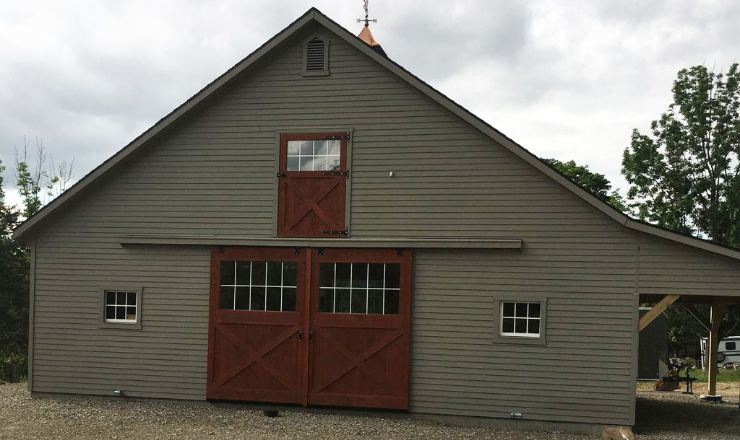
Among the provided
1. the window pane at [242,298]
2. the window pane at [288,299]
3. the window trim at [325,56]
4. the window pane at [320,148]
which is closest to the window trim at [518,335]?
the window pane at [288,299]

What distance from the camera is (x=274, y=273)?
12648mm

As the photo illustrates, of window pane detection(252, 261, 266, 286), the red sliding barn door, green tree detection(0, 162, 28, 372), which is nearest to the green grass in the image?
the red sliding barn door

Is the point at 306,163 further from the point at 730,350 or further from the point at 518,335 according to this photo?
the point at 730,350

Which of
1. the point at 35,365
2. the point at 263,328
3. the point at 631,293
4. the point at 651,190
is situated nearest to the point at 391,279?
the point at 263,328

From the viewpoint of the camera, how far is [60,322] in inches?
530

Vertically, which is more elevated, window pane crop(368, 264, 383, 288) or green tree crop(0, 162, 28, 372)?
window pane crop(368, 264, 383, 288)

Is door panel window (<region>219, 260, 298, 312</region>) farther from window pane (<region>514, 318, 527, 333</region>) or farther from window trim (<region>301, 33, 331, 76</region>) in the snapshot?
window pane (<region>514, 318, 527, 333</region>)

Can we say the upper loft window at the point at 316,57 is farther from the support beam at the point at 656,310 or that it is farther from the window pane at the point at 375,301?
the support beam at the point at 656,310

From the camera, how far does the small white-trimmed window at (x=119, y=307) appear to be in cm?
1321

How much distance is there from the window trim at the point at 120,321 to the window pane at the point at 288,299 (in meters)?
2.71

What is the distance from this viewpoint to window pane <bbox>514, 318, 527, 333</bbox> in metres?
11.8

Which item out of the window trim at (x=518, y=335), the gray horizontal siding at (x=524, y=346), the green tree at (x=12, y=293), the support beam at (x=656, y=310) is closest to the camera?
the support beam at (x=656, y=310)

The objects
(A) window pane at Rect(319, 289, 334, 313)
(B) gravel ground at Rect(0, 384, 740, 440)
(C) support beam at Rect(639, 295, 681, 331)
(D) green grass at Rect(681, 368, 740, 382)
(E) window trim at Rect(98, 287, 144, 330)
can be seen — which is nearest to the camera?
(B) gravel ground at Rect(0, 384, 740, 440)

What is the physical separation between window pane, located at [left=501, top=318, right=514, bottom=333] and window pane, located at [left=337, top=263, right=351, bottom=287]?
2.70 meters
